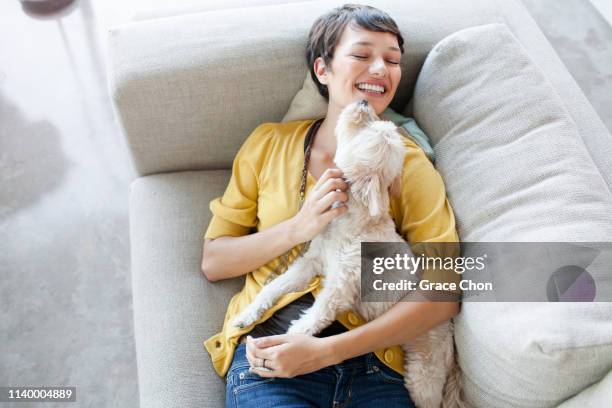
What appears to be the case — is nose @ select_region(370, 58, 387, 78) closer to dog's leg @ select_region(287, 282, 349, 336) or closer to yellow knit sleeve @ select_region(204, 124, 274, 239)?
yellow knit sleeve @ select_region(204, 124, 274, 239)

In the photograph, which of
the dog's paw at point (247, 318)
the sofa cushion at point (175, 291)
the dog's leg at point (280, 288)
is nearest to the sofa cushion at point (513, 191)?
the dog's leg at point (280, 288)

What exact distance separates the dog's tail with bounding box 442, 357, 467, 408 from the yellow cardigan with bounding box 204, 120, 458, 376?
140mm

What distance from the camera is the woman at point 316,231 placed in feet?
4.59

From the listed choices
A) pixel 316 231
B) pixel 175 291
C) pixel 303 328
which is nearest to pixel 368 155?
pixel 316 231

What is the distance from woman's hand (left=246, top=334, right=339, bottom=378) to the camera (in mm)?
1372

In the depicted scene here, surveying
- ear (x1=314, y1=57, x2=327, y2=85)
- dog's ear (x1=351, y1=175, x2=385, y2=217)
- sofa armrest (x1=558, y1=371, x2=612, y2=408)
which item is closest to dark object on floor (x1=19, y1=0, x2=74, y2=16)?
ear (x1=314, y1=57, x2=327, y2=85)

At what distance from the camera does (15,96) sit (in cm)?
296

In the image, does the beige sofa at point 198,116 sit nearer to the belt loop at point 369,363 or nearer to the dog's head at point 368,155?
the dog's head at point 368,155

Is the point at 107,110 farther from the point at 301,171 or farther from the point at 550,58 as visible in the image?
the point at 550,58

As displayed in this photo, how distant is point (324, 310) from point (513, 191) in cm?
59

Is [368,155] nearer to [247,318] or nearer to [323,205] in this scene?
[323,205]

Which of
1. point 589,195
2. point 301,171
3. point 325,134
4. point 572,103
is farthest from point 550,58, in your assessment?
point 301,171

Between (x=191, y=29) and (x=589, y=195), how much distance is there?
1.30m

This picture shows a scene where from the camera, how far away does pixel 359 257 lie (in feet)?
4.62
